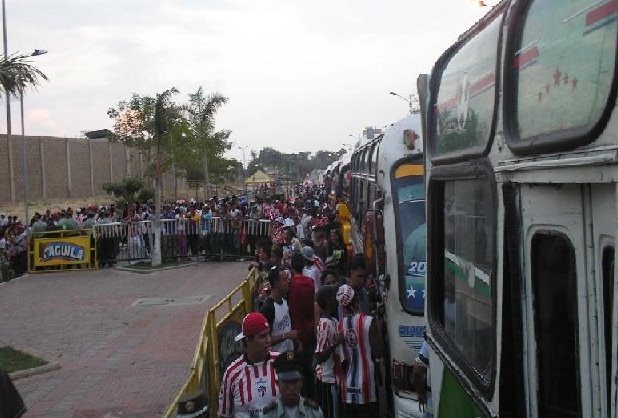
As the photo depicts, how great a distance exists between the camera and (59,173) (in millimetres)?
60594

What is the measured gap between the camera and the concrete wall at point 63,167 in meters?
52.1

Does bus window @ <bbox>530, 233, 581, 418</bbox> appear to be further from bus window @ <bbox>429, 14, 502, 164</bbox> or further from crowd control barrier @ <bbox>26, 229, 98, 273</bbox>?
crowd control barrier @ <bbox>26, 229, 98, 273</bbox>

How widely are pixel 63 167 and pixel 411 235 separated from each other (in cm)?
5781

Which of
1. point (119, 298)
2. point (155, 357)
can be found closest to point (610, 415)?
point (155, 357)

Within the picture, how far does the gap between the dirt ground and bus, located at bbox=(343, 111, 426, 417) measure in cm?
3879

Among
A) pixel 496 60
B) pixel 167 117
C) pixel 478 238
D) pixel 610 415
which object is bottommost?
pixel 610 415

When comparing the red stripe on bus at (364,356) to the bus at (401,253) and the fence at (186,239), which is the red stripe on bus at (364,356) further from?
the fence at (186,239)

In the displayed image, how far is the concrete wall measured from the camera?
171 ft

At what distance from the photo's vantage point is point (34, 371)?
34.3 ft

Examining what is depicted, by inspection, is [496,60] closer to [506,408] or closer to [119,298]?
[506,408]

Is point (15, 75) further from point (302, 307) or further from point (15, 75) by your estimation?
point (302, 307)

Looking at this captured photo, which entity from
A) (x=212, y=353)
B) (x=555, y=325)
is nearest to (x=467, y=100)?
(x=555, y=325)

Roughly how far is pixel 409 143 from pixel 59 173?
56912 mm

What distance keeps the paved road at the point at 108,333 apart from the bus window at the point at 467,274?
537 centimetres
